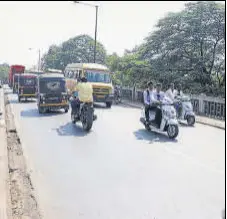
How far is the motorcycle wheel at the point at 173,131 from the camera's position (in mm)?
9922

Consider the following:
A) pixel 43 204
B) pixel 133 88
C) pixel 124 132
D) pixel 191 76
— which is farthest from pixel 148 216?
pixel 133 88


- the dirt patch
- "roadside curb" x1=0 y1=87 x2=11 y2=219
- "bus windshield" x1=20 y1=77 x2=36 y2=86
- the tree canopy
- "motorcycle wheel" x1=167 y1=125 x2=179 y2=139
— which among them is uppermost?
the tree canopy

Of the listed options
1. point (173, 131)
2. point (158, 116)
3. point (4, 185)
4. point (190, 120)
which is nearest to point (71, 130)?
point (158, 116)

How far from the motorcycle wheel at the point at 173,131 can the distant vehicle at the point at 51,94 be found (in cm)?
755

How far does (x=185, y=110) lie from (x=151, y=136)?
340 centimetres

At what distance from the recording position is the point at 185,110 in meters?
13.2

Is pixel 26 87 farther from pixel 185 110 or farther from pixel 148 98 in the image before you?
pixel 148 98

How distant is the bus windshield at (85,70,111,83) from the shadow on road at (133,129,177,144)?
33.8ft

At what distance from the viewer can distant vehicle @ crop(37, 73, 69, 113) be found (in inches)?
628

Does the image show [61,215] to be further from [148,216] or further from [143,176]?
[143,176]

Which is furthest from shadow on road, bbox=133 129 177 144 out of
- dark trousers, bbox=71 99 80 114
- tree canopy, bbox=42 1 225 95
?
tree canopy, bbox=42 1 225 95

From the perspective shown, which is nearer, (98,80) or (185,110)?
(185,110)

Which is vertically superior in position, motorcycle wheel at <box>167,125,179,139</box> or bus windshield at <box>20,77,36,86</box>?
bus windshield at <box>20,77,36,86</box>

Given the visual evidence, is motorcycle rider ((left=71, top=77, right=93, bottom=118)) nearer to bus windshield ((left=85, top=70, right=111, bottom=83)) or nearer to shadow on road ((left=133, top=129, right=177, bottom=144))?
shadow on road ((left=133, top=129, right=177, bottom=144))
